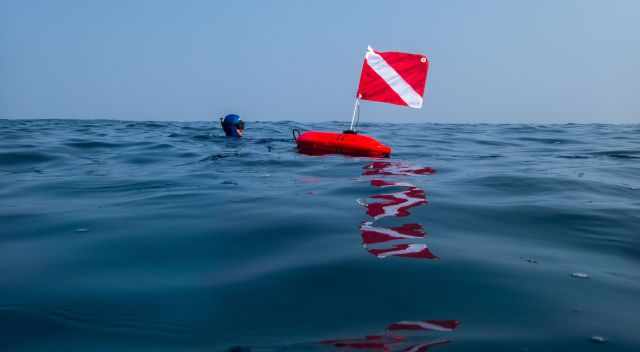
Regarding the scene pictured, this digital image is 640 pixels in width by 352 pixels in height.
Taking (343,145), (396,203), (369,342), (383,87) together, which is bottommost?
(369,342)

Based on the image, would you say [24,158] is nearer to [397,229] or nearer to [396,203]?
[396,203]

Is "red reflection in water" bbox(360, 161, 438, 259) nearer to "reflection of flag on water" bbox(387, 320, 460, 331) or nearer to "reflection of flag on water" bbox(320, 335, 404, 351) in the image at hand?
"reflection of flag on water" bbox(387, 320, 460, 331)

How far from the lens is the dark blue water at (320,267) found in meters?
2.00

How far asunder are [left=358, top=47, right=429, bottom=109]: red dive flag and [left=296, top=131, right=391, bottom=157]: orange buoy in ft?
3.34

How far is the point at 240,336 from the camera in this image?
1.99m

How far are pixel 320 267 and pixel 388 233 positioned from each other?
3.13ft

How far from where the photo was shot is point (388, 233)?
11.8 ft

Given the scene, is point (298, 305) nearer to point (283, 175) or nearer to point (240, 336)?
point (240, 336)

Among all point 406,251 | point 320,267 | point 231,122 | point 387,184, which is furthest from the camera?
point 231,122

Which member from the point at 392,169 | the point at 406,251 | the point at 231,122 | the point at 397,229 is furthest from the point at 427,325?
the point at 231,122

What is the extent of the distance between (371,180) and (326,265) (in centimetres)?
365

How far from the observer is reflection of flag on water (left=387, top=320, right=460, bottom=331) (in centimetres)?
202

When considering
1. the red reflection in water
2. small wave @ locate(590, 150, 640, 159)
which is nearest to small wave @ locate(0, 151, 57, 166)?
the red reflection in water

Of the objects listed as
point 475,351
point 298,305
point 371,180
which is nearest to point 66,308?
point 298,305
